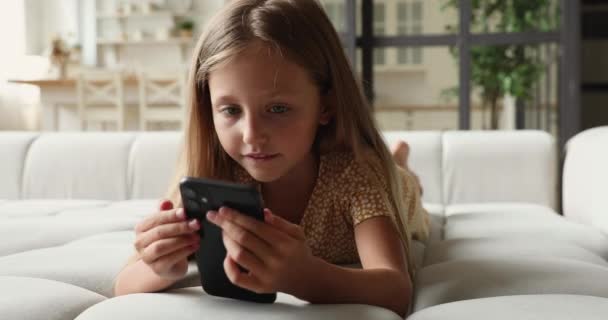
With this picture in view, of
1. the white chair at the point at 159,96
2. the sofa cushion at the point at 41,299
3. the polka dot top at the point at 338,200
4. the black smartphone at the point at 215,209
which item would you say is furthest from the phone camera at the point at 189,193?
the white chair at the point at 159,96

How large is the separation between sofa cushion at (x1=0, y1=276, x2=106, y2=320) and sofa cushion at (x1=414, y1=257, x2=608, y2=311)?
0.45 metres

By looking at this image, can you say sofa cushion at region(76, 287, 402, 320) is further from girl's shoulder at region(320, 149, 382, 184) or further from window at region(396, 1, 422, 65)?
window at region(396, 1, 422, 65)

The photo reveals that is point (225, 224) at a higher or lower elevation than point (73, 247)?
higher

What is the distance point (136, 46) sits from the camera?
Result: 25.5 feet

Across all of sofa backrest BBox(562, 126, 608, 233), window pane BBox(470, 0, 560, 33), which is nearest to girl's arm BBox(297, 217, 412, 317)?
sofa backrest BBox(562, 126, 608, 233)

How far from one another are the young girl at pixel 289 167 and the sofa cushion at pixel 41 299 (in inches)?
2.6

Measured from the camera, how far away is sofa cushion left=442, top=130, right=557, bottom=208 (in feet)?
6.88

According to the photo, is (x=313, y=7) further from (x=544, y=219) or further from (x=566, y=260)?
(x=544, y=219)

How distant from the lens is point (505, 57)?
3486 mm

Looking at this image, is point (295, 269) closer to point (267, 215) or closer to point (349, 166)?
point (267, 215)

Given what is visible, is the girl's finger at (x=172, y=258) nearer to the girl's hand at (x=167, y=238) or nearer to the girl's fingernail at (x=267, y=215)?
the girl's hand at (x=167, y=238)

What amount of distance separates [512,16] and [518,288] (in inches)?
112

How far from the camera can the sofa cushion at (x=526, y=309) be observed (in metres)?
0.72

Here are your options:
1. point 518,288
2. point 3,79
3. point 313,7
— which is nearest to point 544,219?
point 518,288
